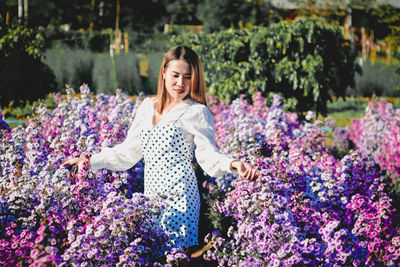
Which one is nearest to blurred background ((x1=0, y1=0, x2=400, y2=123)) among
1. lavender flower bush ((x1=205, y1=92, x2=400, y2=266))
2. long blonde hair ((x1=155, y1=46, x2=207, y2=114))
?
lavender flower bush ((x1=205, y1=92, x2=400, y2=266))

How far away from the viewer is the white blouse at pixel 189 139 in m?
2.56

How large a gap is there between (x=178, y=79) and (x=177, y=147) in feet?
1.46

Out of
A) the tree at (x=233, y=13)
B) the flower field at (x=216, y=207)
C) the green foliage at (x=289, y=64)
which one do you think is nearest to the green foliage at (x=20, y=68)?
the green foliage at (x=289, y=64)

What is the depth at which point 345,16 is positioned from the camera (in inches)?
1027

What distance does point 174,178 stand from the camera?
2.60m

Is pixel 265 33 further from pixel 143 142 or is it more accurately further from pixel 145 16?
pixel 145 16

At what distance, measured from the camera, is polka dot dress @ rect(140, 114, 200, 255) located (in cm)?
253

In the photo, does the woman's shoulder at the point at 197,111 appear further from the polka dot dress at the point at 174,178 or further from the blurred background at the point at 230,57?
the blurred background at the point at 230,57

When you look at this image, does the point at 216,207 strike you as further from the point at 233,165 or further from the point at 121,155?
the point at 233,165

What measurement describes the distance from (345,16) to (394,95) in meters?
10.6

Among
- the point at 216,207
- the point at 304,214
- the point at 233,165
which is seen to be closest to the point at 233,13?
the point at 216,207

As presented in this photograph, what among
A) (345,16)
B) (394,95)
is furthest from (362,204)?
(345,16)

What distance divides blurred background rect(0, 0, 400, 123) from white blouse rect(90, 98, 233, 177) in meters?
4.36

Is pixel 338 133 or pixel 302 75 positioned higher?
pixel 302 75
